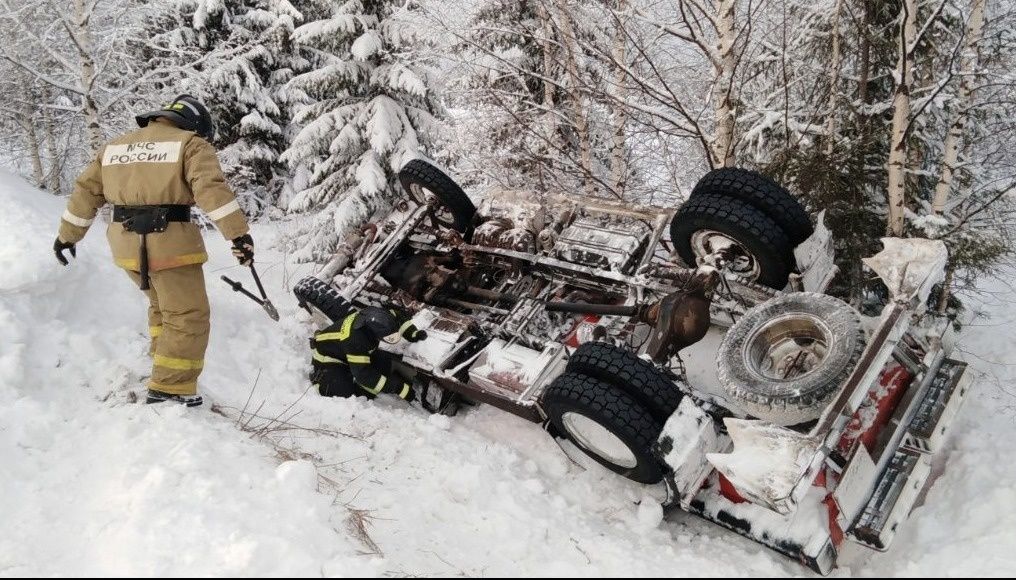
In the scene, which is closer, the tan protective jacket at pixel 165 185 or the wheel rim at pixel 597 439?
the wheel rim at pixel 597 439

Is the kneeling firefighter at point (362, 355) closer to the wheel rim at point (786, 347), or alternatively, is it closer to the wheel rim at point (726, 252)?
the wheel rim at point (726, 252)

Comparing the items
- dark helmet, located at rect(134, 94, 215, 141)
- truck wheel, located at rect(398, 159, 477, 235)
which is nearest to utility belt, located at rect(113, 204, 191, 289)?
dark helmet, located at rect(134, 94, 215, 141)

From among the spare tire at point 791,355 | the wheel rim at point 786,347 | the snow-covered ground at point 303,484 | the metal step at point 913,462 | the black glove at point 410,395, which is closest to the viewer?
the snow-covered ground at point 303,484

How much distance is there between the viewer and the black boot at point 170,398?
3984mm

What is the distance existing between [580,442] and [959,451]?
219 cm

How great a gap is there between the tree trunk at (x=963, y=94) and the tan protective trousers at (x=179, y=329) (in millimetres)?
5706

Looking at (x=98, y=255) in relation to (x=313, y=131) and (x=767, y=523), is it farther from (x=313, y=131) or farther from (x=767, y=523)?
(x=767, y=523)

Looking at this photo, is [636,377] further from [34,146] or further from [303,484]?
[34,146]

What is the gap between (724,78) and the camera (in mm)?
5016

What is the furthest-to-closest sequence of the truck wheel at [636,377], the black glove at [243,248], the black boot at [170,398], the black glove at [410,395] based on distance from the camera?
1. the black glove at [410,395]
2. the black glove at [243,248]
3. the black boot at [170,398]
4. the truck wheel at [636,377]

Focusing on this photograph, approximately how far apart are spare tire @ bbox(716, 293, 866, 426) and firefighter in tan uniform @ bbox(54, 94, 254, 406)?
3343 millimetres

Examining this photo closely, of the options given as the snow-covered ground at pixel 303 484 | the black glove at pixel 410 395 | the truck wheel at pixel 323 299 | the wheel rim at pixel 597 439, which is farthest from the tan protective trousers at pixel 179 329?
the wheel rim at pixel 597 439

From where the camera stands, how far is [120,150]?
4109 mm

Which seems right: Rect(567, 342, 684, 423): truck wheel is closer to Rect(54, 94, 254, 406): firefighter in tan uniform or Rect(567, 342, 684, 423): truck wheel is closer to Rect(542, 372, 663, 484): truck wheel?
Rect(542, 372, 663, 484): truck wheel
